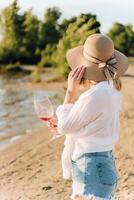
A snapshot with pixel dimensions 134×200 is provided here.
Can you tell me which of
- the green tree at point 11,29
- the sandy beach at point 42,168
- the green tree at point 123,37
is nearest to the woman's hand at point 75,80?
the sandy beach at point 42,168

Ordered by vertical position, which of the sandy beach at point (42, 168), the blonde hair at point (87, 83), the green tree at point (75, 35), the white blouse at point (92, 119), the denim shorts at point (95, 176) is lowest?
the green tree at point (75, 35)

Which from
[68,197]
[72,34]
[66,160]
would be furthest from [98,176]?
[72,34]

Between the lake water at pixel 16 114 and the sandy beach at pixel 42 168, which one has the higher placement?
the sandy beach at pixel 42 168

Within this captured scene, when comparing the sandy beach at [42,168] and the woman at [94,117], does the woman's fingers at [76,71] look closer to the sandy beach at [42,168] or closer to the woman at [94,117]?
the woman at [94,117]

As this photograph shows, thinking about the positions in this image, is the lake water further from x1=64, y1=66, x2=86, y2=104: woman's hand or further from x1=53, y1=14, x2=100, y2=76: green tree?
x1=64, y1=66, x2=86, y2=104: woman's hand

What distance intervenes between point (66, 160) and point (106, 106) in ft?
1.67

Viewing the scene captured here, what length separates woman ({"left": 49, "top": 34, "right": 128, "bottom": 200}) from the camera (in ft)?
13.9

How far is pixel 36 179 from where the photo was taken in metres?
8.38

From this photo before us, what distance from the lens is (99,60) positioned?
4340 mm

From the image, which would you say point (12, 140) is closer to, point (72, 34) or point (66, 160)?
point (66, 160)

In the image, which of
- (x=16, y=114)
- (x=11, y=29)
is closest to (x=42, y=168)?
(x=16, y=114)

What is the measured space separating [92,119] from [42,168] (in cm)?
501

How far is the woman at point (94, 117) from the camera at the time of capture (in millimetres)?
4227

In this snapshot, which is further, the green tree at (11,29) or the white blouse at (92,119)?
the green tree at (11,29)
